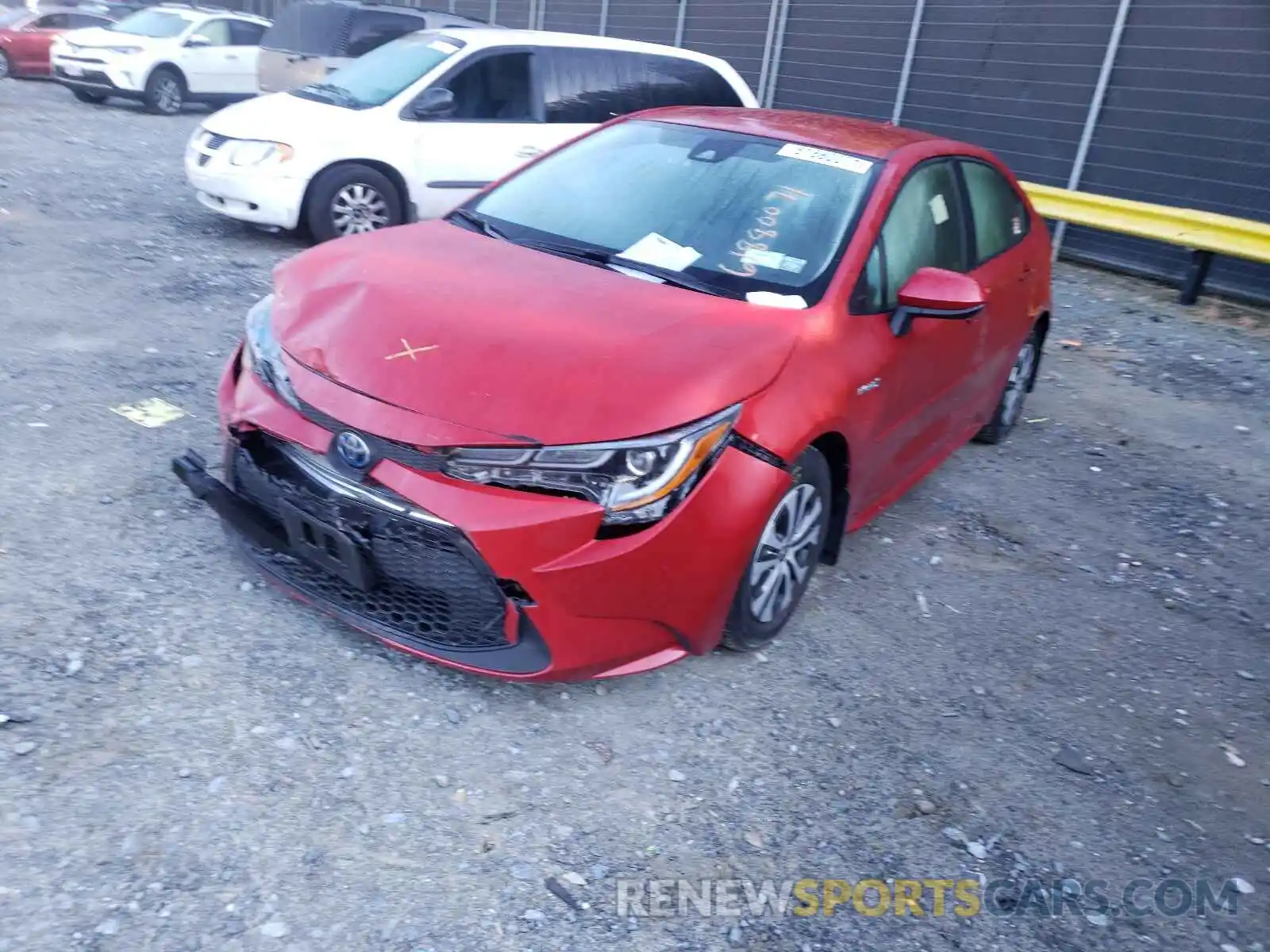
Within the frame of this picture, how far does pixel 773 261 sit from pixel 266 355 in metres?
1.71

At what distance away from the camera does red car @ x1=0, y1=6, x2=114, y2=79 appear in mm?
18484

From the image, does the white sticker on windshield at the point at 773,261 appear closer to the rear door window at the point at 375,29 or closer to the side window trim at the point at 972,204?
the side window trim at the point at 972,204

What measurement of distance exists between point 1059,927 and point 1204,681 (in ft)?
5.02

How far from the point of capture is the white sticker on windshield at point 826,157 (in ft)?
13.2

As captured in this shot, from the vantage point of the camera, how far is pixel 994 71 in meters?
11.4

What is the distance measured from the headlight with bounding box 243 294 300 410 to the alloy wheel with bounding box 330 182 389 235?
14.5ft

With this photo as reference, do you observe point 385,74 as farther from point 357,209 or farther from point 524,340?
point 524,340

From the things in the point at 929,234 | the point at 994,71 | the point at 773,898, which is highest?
the point at 994,71

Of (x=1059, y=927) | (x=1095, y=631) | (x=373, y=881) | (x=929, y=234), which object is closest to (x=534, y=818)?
(x=373, y=881)

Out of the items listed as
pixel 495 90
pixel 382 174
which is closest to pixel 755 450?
pixel 382 174

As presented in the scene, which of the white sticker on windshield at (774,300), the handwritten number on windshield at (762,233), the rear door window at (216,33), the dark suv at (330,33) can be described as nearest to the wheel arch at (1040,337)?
the handwritten number on windshield at (762,233)

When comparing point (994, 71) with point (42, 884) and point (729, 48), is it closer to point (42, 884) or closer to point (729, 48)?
point (729, 48)

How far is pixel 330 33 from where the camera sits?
1142cm

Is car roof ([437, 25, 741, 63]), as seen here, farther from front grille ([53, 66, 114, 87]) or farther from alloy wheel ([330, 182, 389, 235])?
front grille ([53, 66, 114, 87])
